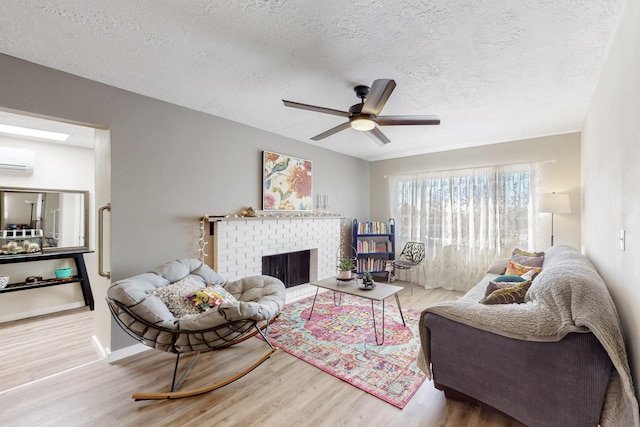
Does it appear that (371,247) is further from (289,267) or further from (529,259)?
(529,259)

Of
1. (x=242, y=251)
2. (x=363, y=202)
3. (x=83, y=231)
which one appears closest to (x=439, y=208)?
(x=363, y=202)

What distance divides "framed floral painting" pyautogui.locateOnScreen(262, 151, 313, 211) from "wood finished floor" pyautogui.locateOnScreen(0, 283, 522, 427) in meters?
1.99

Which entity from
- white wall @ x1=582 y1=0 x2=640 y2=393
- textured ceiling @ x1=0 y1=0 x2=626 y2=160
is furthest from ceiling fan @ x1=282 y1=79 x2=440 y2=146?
white wall @ x1=582 y1=0 x2=640 y2=393

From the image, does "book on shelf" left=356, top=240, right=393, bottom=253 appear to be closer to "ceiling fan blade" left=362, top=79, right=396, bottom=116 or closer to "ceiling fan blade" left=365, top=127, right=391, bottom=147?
"ceiling fan blade" left=365, top=127, right=391, bottom=147

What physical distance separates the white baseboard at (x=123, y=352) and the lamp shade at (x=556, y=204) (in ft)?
16.3

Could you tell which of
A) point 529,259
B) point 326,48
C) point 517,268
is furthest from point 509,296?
point 326,48

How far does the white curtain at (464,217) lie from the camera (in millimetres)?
4169

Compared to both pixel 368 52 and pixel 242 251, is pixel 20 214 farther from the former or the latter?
pixel 368 52

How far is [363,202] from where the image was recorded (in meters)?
5.82

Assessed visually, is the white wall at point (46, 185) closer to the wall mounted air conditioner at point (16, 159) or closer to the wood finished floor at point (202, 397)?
the wall mounted air conditioner at point (16, 159)

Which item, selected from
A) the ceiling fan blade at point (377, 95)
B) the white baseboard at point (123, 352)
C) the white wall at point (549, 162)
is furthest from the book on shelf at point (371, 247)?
the white baseboard at point (123, 352)

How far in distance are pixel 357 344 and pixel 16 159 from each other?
4.74 meters

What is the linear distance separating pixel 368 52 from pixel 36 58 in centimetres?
253

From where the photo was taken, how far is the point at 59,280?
375cm
